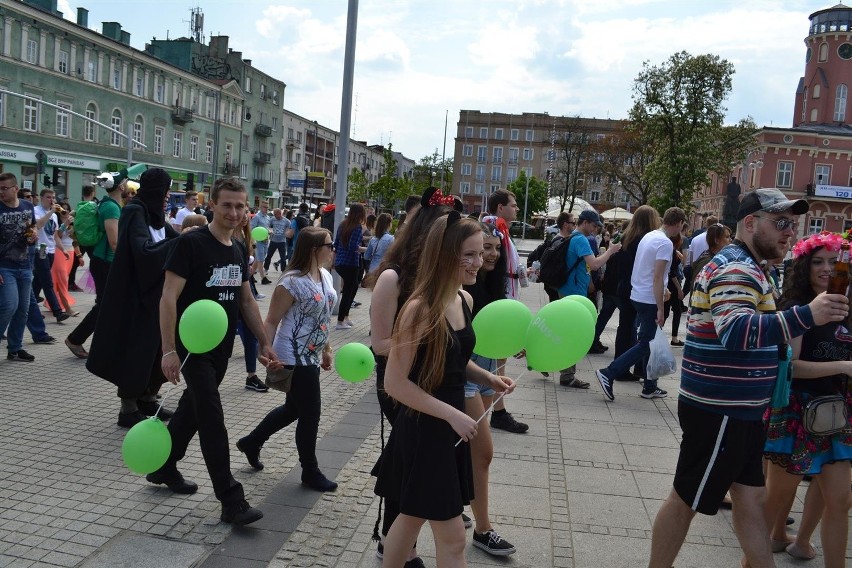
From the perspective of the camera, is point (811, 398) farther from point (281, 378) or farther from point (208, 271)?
point (208, 271)

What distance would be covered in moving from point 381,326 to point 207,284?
59.6 inches

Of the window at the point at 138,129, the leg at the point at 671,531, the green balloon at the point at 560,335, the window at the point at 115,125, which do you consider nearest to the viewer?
the leg at the point at 671,531

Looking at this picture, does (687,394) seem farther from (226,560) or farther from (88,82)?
(88,82)

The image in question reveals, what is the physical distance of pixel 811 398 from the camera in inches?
149

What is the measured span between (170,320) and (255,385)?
11.0ft

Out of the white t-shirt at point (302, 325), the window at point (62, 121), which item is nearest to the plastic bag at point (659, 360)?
the white t-shirt at point (302, 325)

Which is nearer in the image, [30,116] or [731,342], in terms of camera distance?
[731,342]

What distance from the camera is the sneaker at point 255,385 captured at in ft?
24.6

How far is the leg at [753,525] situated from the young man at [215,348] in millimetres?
2492

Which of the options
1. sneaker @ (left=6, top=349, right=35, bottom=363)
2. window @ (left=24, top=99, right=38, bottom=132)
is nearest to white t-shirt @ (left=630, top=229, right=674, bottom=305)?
sneaker @ (left=6, top=349, right=35, bottom=363)

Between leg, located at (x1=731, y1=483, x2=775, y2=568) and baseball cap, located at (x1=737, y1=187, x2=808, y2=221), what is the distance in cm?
120

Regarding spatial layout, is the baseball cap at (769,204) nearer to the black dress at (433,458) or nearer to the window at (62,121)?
the black dress at (433,458)

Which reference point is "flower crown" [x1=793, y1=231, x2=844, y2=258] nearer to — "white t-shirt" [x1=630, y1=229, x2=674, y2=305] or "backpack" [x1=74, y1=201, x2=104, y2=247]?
"white t-shirt" [x1=630, y1=229, x2=674, y2=305]

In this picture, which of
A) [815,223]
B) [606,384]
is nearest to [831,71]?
[815,223]
